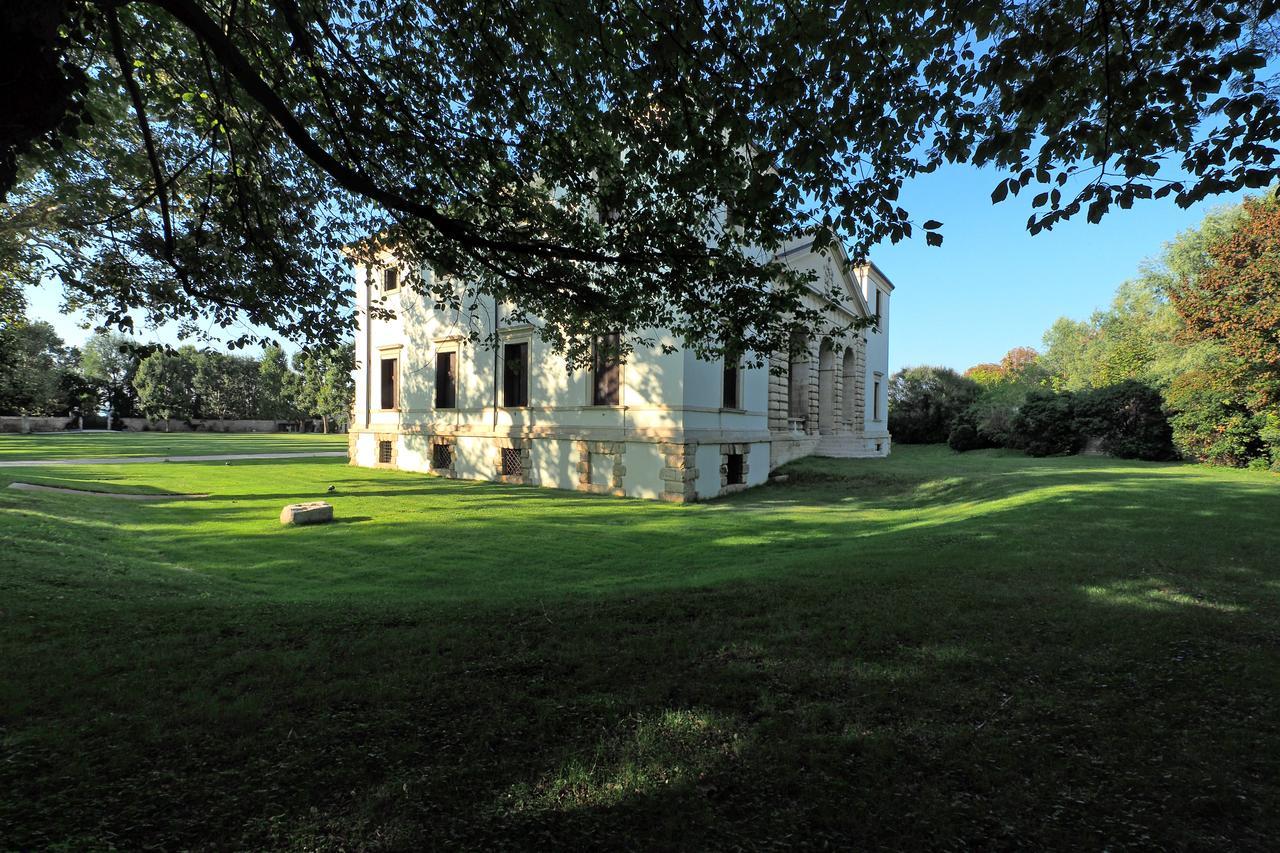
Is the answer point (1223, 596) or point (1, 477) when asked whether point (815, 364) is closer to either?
point (1223, 596)

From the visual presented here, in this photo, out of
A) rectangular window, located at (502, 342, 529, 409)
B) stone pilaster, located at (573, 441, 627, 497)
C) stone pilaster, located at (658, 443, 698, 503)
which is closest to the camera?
stone pilaster, located at (658, 443, 698, 503)

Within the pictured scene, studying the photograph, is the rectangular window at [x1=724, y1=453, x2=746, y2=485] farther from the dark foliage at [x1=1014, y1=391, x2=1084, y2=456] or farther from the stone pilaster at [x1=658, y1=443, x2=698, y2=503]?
the dark foliage at [x1=1014, y1=391, x2=1084, y2=456]

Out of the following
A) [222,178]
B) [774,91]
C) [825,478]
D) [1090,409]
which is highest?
[222,178]

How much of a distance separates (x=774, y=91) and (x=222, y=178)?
7.64 meters

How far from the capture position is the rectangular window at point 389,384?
26.6 m

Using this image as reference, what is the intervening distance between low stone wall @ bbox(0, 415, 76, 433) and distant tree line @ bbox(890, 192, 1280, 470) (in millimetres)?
82863

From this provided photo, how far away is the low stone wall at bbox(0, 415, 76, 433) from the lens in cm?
5734

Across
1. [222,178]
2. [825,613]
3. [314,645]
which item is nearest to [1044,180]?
[825,613]

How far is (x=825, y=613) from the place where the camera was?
572cm

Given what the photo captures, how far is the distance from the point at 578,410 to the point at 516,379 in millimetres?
3556

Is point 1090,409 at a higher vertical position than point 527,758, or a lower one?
higher

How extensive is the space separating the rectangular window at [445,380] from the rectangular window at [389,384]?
3345 mm

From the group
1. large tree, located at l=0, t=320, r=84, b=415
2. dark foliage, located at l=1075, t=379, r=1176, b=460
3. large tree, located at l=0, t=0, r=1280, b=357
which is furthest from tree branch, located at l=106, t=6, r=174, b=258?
large tree, located at l=0, t=320, r=84, b=415

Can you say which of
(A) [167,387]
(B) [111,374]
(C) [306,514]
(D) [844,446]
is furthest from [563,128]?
(B) [111,374]
